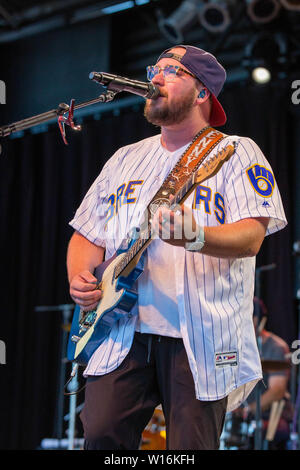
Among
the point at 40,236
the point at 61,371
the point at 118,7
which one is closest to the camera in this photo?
the point at 118,7

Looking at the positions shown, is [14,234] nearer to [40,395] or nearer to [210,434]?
[40,395]

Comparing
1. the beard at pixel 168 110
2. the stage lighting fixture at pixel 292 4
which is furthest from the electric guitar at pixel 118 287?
the stage lighting fixture at pixel 292 4

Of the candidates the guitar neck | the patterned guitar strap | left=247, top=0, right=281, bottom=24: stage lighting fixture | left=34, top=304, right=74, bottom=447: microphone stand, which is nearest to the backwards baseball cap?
the patterned guitar strap

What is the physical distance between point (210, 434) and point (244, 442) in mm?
3462

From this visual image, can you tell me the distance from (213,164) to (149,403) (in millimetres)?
891

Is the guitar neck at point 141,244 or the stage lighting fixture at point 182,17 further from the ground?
the stage lighting fixture at point 182,17

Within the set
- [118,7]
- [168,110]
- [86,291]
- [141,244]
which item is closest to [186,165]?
[168,110]

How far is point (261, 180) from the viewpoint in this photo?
7.61ft

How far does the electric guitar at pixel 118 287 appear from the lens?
214 cm

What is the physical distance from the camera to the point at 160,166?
8.26 feet

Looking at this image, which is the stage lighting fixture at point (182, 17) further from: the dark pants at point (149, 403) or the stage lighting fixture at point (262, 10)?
the dark pants at point (149, 403)

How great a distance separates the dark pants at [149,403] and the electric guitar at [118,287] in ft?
0.41

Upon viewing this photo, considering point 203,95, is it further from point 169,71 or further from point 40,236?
point 40,236

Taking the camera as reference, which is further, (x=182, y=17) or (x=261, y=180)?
(x=182, y=17)
